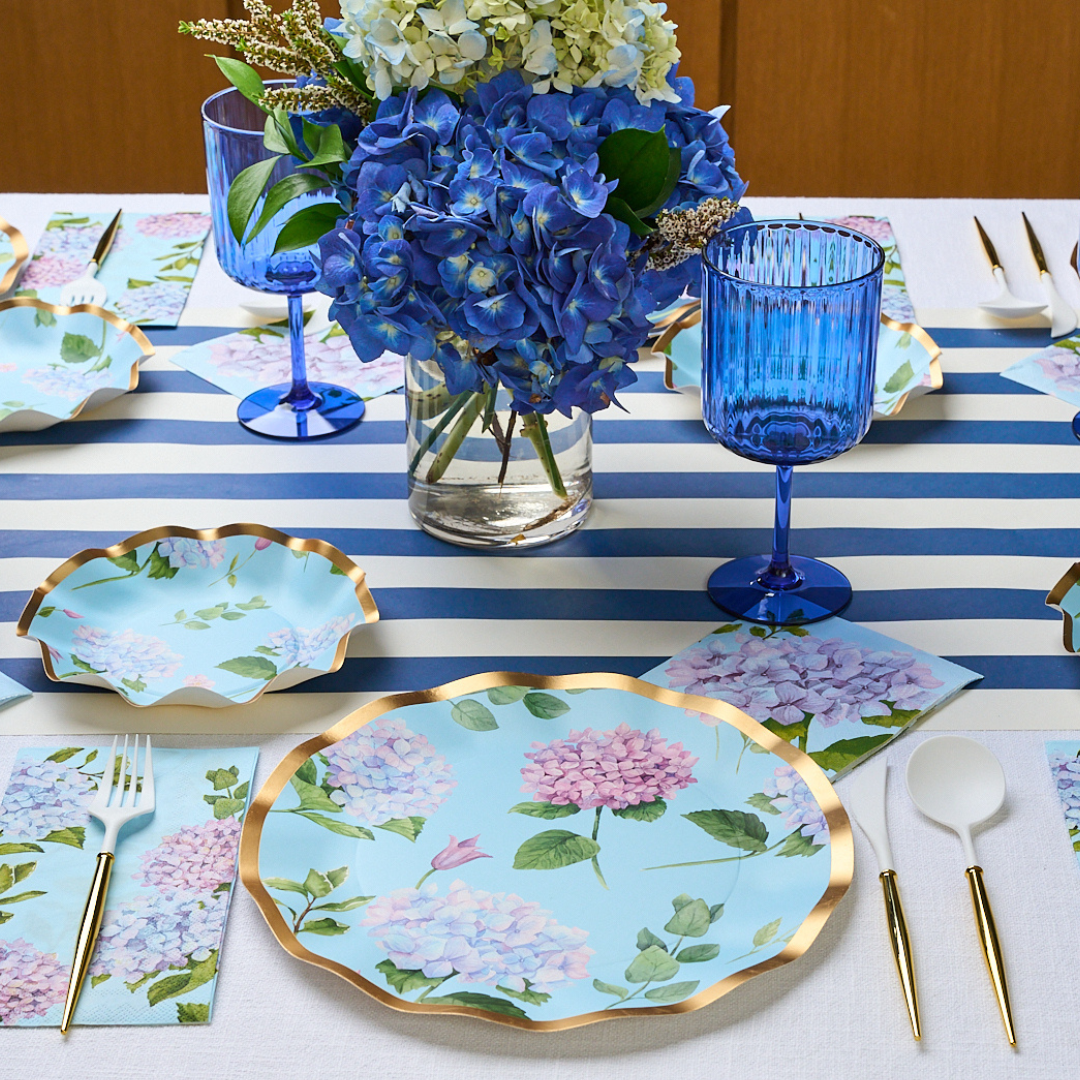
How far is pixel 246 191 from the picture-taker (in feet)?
3.05

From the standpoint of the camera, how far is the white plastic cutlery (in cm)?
62

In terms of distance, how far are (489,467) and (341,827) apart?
0.33 meters

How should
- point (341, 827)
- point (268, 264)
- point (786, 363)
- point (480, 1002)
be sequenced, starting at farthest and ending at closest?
point (268, 264)
point (786, 363)
point (341, 827)
point (480, 1002)

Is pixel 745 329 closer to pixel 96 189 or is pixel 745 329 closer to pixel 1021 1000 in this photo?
pixel 1021 1000

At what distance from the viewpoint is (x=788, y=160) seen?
2852 mm

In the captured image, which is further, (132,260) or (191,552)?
(132,260)

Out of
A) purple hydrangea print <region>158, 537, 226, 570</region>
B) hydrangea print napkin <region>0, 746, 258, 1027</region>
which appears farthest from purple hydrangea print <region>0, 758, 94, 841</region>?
purple hydrangea print <region>158, 537, 226, 570</region>

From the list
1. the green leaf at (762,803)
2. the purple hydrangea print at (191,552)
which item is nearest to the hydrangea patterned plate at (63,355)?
the purple hydrangea print at (191,552)

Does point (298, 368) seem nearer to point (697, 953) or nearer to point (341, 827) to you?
point (341, 827)

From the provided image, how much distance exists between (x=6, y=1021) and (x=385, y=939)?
0.58ft

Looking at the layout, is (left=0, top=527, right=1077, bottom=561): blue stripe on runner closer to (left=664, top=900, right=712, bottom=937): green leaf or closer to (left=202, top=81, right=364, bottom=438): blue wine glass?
(left=202, top=81, right=364, bottom=438): blue wine glass

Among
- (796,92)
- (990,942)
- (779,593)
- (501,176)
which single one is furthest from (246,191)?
(796,92)

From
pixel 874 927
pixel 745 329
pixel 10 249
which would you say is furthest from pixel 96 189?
pixel 874 927

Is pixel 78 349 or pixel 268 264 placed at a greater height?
pixel 268 264
